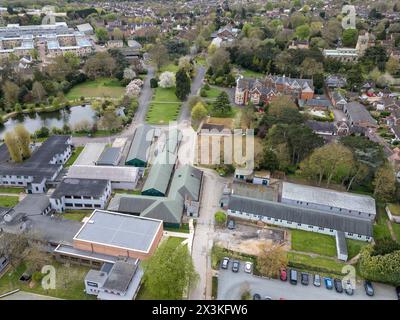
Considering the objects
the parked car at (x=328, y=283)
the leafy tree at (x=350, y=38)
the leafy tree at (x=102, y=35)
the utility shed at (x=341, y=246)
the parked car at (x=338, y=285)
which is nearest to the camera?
the parked car at (x=338, y=285)

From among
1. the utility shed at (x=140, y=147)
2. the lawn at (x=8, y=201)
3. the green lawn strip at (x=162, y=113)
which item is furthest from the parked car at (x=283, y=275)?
the green lawn strip at (x=162, y=113)

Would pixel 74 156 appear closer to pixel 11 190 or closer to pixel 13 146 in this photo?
pixel 13 146

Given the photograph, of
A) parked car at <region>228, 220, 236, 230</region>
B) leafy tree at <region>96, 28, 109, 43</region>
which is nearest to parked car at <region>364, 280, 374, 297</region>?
parked car at <region>228, 220, 236, 230</region>

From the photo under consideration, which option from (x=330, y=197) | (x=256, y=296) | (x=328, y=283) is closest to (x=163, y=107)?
(x=330, y=197)

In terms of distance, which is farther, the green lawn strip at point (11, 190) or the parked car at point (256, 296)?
the green lawn strip at point (11, 190)

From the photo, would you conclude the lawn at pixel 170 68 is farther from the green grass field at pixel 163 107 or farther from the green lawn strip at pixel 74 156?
the green lawn strip at pixel 74 156

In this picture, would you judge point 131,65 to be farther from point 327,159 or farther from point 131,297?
point 131,297
